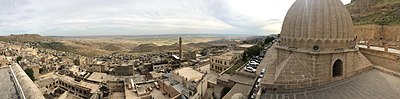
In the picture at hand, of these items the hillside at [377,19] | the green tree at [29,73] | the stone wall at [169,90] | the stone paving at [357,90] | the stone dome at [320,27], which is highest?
the hillside at [377,19]

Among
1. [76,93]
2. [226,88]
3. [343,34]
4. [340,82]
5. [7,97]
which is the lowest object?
[76,93]

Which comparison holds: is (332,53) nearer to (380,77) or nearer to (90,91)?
(380,77)

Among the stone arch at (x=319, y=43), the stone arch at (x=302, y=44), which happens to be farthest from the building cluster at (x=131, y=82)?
the stone arch at (x=319, y=43)

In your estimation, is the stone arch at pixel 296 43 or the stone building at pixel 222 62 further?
the stone building at pixel 222 62

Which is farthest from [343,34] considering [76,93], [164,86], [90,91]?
[76,93]

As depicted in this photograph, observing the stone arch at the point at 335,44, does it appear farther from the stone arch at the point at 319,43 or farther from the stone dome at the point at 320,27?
the stone arch at the point at 319,43

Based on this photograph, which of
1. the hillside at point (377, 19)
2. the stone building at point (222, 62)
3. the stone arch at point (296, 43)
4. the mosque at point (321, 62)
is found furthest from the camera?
the hillside at point (377, 19)

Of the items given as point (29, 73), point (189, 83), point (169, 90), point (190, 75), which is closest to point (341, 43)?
point (189, 83)

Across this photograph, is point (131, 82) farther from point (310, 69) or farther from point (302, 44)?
point (310, 69)
